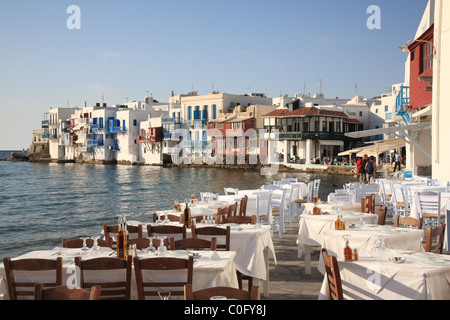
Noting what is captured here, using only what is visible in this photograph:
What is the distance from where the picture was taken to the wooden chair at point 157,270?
4.81 metres

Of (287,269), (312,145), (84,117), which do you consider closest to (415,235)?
(287,269)

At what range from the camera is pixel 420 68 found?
21.5m

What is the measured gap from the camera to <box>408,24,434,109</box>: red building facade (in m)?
19.7

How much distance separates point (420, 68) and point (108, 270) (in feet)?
65.4

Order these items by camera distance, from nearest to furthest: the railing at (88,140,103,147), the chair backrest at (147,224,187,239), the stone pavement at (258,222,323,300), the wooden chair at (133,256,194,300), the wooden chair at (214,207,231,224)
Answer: the wooden chair at (133,256,194,300)
the stone pavement at (258,222,323,300)
the chair backrest at (147,224,187,239)
the wooden chair at (214,207,231,224)
the railing at (88,140,103,147)

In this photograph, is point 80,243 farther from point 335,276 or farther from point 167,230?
point 335,276

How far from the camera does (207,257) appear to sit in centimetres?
544

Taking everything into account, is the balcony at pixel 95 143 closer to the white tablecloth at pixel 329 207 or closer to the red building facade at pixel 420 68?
the red building facade at pixel 420 68

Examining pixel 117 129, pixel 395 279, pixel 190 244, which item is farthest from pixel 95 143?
pixel 395 279

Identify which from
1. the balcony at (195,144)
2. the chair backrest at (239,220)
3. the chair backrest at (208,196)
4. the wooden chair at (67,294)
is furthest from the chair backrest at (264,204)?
the balcony at (195,144)

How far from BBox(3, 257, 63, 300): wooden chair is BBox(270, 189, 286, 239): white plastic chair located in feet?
23.4

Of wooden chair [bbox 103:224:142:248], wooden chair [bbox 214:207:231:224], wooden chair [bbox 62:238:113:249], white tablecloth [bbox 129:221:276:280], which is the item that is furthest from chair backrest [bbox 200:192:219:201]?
wooden chair [bbox 62:238:113:249]

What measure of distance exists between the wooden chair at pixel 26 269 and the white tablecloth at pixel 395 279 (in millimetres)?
2700

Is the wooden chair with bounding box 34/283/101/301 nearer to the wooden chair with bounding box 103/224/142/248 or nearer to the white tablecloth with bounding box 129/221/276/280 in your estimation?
the wooden chair with bounding box 103/224/142/248
